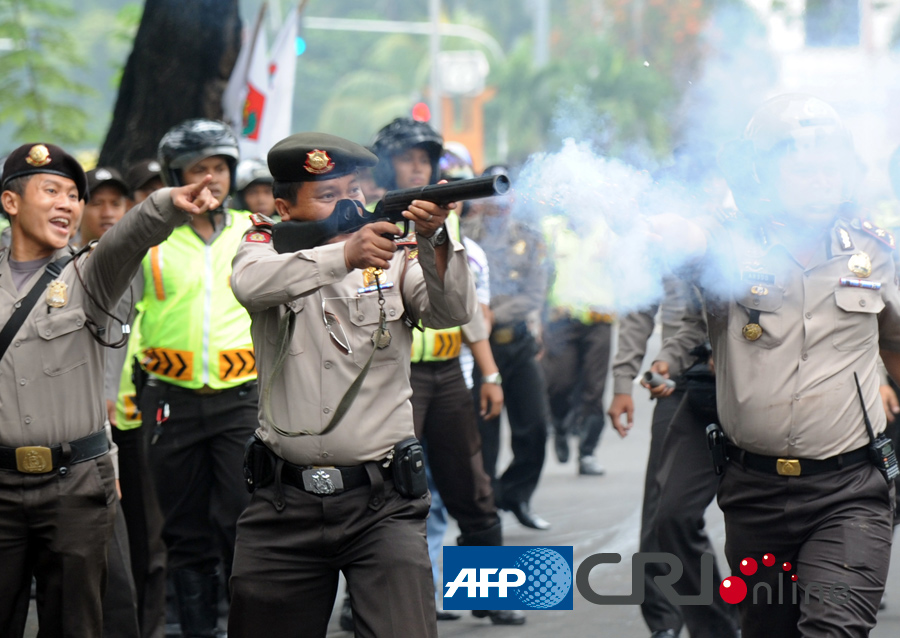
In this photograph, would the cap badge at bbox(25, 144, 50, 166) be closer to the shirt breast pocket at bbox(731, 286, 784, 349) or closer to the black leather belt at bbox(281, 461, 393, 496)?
the black leather belt at bbox(281, 461, 393, 496)

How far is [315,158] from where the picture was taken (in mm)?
3740

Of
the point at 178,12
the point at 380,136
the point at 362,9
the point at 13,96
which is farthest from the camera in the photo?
the point at 362,9

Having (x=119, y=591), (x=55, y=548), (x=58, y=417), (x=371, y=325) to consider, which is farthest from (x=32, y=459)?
(x=371, y=325)

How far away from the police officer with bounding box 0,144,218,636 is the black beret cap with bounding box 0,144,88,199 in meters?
0.10

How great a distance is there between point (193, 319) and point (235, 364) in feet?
0.93

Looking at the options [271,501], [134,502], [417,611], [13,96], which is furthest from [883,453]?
[13,96]

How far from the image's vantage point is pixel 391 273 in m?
3.87

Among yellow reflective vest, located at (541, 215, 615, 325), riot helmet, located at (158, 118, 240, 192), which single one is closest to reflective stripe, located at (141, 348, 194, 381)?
riot helmet, located at (158, 118, 240, 192)

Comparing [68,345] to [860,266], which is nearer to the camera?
[860,266]

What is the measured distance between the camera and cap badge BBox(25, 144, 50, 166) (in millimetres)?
4352

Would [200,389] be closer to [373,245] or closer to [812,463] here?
[373,245]

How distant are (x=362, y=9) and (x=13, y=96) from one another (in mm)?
61766

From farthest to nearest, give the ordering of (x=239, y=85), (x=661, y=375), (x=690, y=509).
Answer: (x=239, y=85)
(x=661, y=375)
(x=690, y=509)

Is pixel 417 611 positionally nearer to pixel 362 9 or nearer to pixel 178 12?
pixel 178 12
